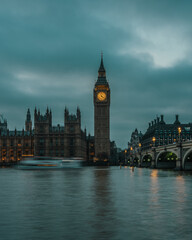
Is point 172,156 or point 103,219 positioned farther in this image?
point 172,156

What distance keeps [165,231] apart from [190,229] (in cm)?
123

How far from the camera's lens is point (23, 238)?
13.6m

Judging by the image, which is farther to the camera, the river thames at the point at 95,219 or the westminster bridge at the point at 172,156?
the westminster bridge at the point at 172,156

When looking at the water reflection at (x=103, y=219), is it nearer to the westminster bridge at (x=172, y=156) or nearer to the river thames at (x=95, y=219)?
the river thames at (x=95, y=219)

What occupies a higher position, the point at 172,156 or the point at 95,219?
the point at 95,219

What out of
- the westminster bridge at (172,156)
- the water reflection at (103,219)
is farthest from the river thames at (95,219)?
the westminster bridge at (172,156)

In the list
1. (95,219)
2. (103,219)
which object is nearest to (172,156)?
(103,219)

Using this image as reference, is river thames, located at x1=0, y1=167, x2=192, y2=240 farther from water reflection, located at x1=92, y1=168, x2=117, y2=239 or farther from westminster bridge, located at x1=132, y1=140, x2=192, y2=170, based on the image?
westminster bridge, located at x1=132, y1=140, x2=192, y2=170

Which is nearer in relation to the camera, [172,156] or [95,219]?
[95,219]

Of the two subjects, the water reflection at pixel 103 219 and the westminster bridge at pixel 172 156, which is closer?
the water reflection at pixel 103 219

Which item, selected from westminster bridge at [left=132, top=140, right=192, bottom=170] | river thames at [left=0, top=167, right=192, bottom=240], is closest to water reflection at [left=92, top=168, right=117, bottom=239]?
river thames at [left=0, top=167, right=192, bottom=240]

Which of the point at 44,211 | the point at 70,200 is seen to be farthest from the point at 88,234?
the point at 70,200

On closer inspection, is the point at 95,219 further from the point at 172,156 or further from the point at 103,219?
the point at 172,156

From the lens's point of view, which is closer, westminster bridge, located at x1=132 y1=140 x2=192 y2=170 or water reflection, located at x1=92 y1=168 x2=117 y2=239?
water reflection, located at x1=92 y1=168 x2=117 y2=239
